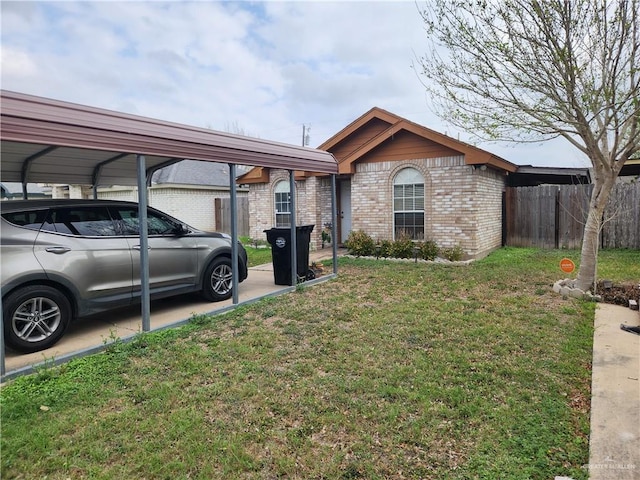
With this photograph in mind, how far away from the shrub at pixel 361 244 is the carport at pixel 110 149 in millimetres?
3780

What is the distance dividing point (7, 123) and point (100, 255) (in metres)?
1.88

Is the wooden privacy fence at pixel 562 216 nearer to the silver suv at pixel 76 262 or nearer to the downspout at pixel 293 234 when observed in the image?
the downspout at pixel 293 234

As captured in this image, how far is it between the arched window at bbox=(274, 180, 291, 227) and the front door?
1901mm

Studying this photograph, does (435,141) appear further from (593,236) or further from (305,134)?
(305,134)

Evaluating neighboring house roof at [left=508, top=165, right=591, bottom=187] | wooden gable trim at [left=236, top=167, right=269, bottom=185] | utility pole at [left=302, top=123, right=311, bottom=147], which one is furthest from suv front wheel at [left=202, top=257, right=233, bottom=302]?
utility pole at [left=302, top=123, right=311, bottom=147]

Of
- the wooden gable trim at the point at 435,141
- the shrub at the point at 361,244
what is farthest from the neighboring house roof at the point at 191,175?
the shrub at the point at 361,244

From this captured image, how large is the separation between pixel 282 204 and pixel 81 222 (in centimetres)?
969

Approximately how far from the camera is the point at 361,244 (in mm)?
11727

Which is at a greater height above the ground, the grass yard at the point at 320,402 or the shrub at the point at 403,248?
the shrub at the point at 403,248

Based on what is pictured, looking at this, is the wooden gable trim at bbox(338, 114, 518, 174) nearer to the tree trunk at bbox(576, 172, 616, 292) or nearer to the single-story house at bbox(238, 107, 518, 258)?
the single-story house at bbox(238, 107, 518, 258)

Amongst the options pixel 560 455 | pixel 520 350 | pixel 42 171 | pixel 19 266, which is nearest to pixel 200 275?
pixel 19 266

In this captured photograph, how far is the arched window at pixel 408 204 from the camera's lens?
1134cm

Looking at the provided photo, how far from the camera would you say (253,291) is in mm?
7359

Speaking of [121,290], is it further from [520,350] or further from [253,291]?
[520,350]
